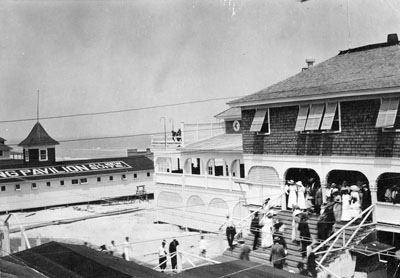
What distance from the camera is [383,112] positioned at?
18500 mm

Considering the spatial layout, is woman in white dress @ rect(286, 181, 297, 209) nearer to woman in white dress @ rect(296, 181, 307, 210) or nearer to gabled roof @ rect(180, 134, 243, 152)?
woman in white dress @ rect(296, 181, 307, 210)

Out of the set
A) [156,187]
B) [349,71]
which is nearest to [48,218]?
[156,187]

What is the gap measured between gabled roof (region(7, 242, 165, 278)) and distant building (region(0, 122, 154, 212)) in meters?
31.1

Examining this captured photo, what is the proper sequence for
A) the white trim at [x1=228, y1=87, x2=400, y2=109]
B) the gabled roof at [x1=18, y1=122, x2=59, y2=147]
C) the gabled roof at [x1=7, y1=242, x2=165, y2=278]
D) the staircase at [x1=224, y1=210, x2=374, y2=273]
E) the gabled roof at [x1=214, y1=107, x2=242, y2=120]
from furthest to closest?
the gabled roof at [x1=18, y1=122, x2=59, y2=147] < the gabled roof at [x1=214, y1=107, x2=242, y2=120] < the white trim at [x1=228, y1=87, x2=400, y2=109] < the staircase at [x1=224, y1=210, x2=374, y2=273] < the gabled roof at [x1=7, y1=242, x2=165, y2=278]

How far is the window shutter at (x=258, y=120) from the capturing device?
77.1ft

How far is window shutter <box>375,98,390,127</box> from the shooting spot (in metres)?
18.4

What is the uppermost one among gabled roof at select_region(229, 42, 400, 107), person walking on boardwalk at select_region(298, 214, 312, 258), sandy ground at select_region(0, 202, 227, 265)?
gabled roof at select_region(229, 42, 400, 107)

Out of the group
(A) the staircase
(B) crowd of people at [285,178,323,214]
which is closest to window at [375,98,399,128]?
(A) the staircase

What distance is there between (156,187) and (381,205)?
822 inches

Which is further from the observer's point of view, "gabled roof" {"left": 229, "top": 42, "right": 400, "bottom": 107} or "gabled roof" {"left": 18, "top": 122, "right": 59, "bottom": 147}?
"gabled roof" {"left": 18, "top": 122, "right": 59, "bottom": 147}

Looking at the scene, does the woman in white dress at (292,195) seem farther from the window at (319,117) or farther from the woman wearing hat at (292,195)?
the window at (319,117)

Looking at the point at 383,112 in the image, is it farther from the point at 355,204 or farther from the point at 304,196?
the point at 304,196

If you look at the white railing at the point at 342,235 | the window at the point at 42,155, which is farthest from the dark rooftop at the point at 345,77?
the window at the point at 42,155

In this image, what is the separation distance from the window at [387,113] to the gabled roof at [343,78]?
0.62 meters
